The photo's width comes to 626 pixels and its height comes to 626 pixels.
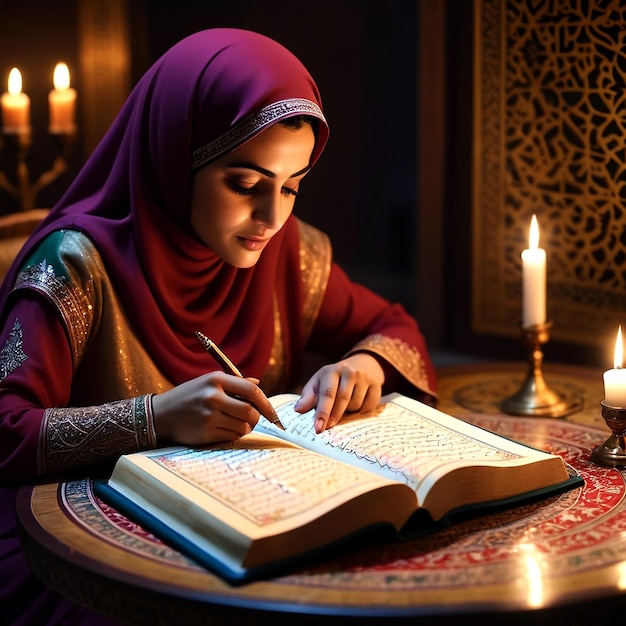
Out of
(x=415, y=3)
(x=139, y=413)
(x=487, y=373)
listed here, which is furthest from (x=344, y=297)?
(x=415, y=3)

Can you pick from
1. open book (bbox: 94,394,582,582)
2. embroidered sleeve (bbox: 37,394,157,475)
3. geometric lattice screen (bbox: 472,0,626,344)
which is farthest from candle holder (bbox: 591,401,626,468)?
geometric lattice screen (bbox: 472,0,626,344)

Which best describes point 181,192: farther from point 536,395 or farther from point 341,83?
point 341,83

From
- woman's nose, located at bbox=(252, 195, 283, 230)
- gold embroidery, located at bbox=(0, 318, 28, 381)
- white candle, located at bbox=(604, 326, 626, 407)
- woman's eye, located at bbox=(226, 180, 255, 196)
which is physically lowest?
white candle, located at bbox=(604, 326, 626, 407)

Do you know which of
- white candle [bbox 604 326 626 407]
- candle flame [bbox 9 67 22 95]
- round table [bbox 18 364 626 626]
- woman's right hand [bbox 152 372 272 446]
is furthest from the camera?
candle flame [bbox 9 67 22 95]

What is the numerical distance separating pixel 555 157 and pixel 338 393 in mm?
1162

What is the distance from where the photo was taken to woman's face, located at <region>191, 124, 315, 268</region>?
1922 millimetres

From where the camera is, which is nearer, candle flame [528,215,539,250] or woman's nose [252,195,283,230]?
woman's nose [252,195,283,230]

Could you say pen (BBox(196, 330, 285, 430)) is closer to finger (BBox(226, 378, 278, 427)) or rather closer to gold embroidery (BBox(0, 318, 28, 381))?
finger (BBox(226, 378, 278, 427))

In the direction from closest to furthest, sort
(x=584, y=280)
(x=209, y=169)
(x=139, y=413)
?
(x=139, y=413), (x=209, y=169), (x=584, y=280)

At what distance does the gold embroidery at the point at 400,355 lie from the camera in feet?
7.32

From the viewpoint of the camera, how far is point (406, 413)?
6.24 ft

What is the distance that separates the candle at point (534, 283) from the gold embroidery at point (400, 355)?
0.24m

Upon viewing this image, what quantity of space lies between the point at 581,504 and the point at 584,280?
48.4 inches

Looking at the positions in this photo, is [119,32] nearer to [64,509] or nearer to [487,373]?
[487,373]
